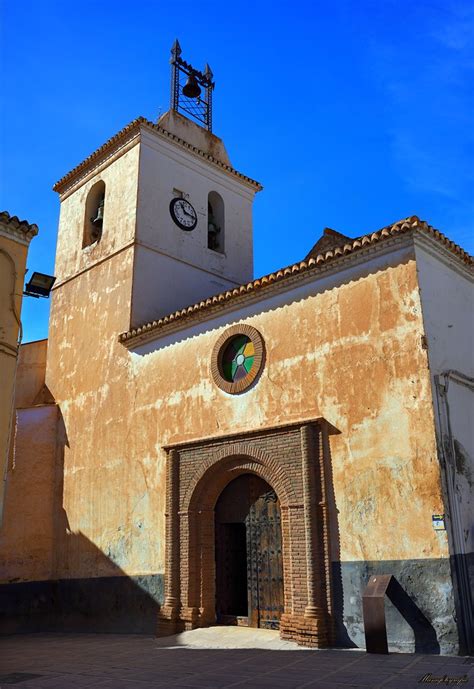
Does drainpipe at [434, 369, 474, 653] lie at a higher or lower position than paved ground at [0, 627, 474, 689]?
higher

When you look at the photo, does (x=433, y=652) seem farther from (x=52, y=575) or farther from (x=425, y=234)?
(x=52, y=575)

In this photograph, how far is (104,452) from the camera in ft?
43.2

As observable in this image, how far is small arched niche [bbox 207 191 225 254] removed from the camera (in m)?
16.6

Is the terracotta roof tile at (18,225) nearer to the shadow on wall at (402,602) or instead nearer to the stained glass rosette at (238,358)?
the stained glass rosette at (238,358)

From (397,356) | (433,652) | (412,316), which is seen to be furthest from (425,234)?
(433,652)

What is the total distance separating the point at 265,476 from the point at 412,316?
3423mm

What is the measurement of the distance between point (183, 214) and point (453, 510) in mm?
10229

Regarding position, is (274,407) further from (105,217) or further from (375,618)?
(105,217)

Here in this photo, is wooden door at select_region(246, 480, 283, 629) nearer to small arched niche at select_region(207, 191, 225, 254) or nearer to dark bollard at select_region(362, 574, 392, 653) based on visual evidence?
dark bollard at select_region(362, 574, 392, 653)

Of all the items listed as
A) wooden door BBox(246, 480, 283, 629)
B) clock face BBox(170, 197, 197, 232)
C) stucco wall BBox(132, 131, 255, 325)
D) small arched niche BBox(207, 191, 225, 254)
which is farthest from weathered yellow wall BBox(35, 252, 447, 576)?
small arched niche BBox(207, 191, 225, 254)

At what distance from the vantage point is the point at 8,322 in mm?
8203

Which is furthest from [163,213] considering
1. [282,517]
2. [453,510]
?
[453,510]

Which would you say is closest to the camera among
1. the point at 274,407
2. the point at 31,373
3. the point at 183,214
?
the point at 274,407

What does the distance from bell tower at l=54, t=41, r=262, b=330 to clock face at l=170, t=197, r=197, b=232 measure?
0.03m
